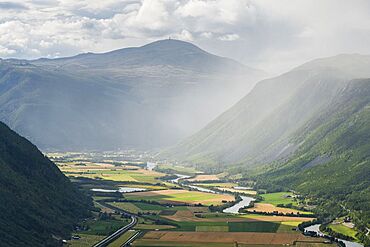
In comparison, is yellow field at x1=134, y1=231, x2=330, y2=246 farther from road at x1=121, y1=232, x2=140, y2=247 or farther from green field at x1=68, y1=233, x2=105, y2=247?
green field at x1=68, y1=233, x2=105, y2=247

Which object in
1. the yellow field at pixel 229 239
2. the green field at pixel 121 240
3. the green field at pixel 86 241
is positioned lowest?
the yellow field at pixel 229 239

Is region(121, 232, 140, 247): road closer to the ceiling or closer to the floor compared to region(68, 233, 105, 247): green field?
closer to the floor

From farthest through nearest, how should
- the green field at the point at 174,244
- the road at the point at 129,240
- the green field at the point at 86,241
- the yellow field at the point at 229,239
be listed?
the yellow field at the point at 229,239 < the road at the point at 129,240 < the green field at the point at 86,241 < the green field at the point at 174,244

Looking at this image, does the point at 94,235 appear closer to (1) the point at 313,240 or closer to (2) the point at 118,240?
(2) the point at 118,240

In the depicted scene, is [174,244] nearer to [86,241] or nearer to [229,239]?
[229,239]

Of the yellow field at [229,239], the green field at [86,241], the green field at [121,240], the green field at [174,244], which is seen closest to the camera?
the green field at [174,244]

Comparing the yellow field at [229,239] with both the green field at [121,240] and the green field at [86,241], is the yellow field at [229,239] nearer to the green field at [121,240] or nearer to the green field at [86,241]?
the green field at [121,240]

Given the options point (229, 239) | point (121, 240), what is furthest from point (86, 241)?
point (229, 239)

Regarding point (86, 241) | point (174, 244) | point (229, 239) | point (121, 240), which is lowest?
point (229, 239)

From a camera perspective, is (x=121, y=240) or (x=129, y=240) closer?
(x=129, y=240)

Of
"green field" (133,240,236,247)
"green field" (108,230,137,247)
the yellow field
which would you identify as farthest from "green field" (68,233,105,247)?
"green field" (133,240,236,247)

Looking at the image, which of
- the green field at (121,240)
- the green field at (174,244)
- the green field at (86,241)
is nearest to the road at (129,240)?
the green field at (121,240)
